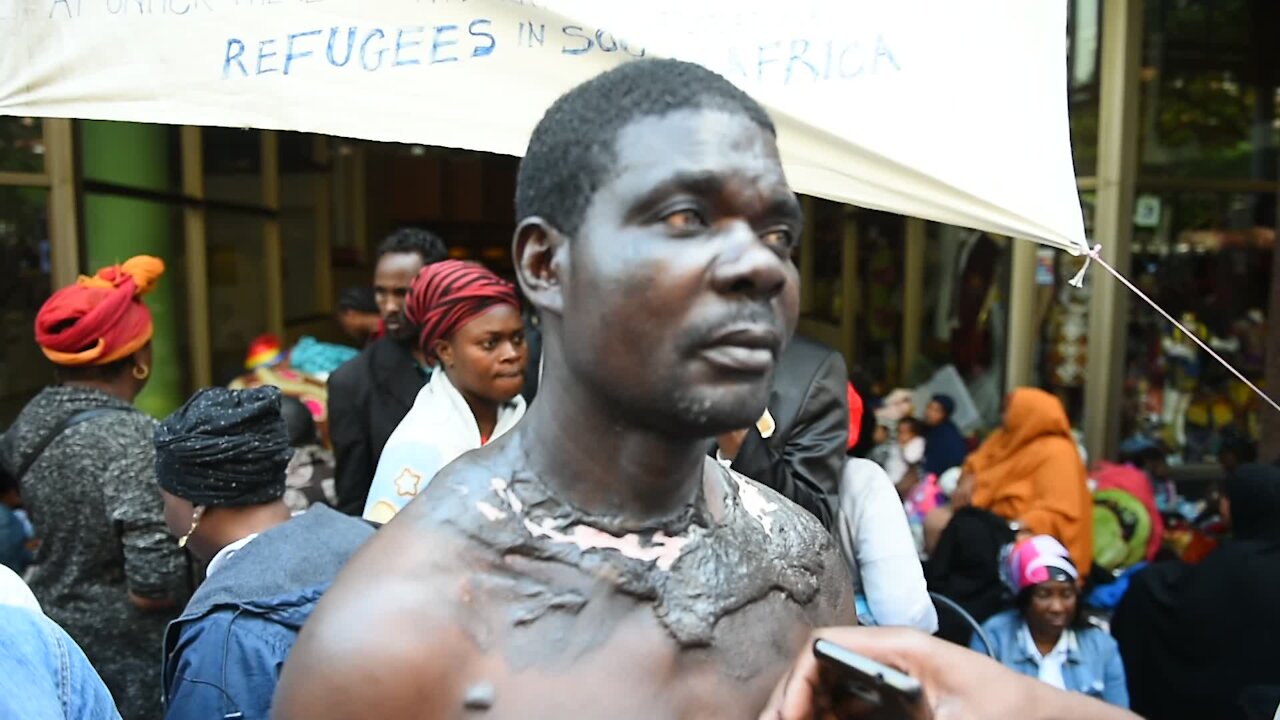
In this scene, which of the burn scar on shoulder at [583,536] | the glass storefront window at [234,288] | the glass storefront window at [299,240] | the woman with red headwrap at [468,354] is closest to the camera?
the burn scar on shoulder at [583,536]

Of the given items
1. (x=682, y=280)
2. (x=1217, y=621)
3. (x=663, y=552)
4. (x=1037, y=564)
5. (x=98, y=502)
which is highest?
(x=682, y=280)

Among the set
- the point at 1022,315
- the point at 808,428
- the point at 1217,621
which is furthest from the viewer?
the point at 1022,315

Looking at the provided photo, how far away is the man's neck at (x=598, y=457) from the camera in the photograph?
137 centimetres

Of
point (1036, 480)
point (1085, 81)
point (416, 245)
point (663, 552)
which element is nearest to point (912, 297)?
point (1085, 81)

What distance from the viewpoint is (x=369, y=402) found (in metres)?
3.93

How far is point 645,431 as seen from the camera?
1.37 metres

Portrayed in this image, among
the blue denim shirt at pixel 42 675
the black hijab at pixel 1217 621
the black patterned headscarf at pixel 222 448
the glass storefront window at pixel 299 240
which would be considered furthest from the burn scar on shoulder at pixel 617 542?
the glass storefront window at pixel 299 240

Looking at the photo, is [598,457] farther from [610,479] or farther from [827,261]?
[827,261]

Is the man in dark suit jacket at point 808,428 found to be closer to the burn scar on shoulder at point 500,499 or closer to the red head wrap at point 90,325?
the burn scar on shoulder at point 500,499

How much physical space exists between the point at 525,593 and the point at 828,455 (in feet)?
5.46

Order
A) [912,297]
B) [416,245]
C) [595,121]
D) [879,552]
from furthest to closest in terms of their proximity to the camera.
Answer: [912,297] → [416,245] → [879,552] → [595,121]

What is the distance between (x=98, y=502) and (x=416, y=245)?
6.23 ft

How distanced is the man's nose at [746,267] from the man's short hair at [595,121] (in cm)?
16

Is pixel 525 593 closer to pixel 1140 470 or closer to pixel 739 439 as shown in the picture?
pixel 739 439
